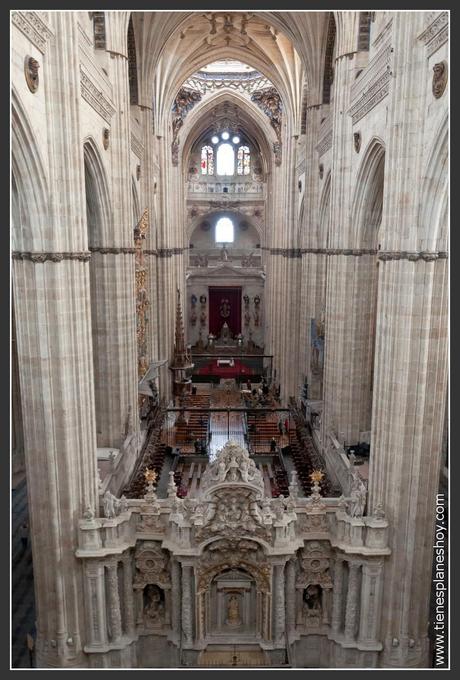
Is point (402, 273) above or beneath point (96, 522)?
above

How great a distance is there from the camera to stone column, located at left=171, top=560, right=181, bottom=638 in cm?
1254

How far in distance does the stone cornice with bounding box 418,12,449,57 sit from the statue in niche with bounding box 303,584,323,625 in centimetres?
1150

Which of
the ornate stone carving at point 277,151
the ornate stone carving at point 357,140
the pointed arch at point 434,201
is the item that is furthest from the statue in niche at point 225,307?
the pointed arch at point 434,201

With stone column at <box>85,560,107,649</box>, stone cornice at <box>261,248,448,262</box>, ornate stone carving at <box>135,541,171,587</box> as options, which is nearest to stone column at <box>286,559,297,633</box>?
ornate stone carving at <box>135,541,171,587</box>

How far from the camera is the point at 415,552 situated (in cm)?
1131

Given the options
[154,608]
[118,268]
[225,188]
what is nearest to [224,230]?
[225,188]

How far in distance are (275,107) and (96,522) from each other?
31002mm

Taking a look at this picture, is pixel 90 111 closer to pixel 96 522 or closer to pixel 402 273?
pixel 402 273

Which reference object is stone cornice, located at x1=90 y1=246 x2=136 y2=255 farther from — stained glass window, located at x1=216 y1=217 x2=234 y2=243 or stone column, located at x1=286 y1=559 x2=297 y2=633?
stained glass window, located at x1=216 y1=217 x2=234 y2=243

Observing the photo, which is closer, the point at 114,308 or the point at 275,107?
the point at 114,308

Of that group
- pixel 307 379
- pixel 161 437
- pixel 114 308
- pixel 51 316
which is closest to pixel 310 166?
pixel 307 379

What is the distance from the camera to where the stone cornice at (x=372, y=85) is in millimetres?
12461

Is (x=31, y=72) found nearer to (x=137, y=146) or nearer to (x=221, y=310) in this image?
(x=137, y=146)

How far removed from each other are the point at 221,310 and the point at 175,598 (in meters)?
34.1
